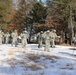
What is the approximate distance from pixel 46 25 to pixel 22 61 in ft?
114

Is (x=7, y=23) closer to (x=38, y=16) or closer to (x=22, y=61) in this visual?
(x=38, y=16)

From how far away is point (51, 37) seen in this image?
33.5 metres

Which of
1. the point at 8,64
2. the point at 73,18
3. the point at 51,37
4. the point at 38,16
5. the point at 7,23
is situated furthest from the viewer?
the point at 7,23

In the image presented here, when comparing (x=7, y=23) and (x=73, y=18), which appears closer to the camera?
(x=73, y=18)

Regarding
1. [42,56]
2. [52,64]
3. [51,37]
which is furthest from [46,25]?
[52,64]

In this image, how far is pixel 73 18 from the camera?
56.7 m

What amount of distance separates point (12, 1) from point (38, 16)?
9069 mm

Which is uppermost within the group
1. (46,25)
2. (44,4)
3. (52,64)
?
(44,4)

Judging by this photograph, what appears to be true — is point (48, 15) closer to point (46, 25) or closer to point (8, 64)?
point (46, 25)

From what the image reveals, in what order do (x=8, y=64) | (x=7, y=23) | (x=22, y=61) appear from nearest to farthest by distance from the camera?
(x=8, y=64) → (x=22, y=61) → (x=7, y=23)

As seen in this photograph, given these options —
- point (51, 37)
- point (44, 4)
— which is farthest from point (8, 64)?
point (44, 4)

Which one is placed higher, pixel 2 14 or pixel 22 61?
pixel 2 14

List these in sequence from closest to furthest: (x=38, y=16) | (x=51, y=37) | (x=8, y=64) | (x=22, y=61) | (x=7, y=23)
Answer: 1. (x=8, y=64)
2. (x=22, y=61)
3. (x=51, y=37)
4. (x=38, y=16)
5. (x=7, y=23)

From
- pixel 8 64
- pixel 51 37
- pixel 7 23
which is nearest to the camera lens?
pixel 8 64
